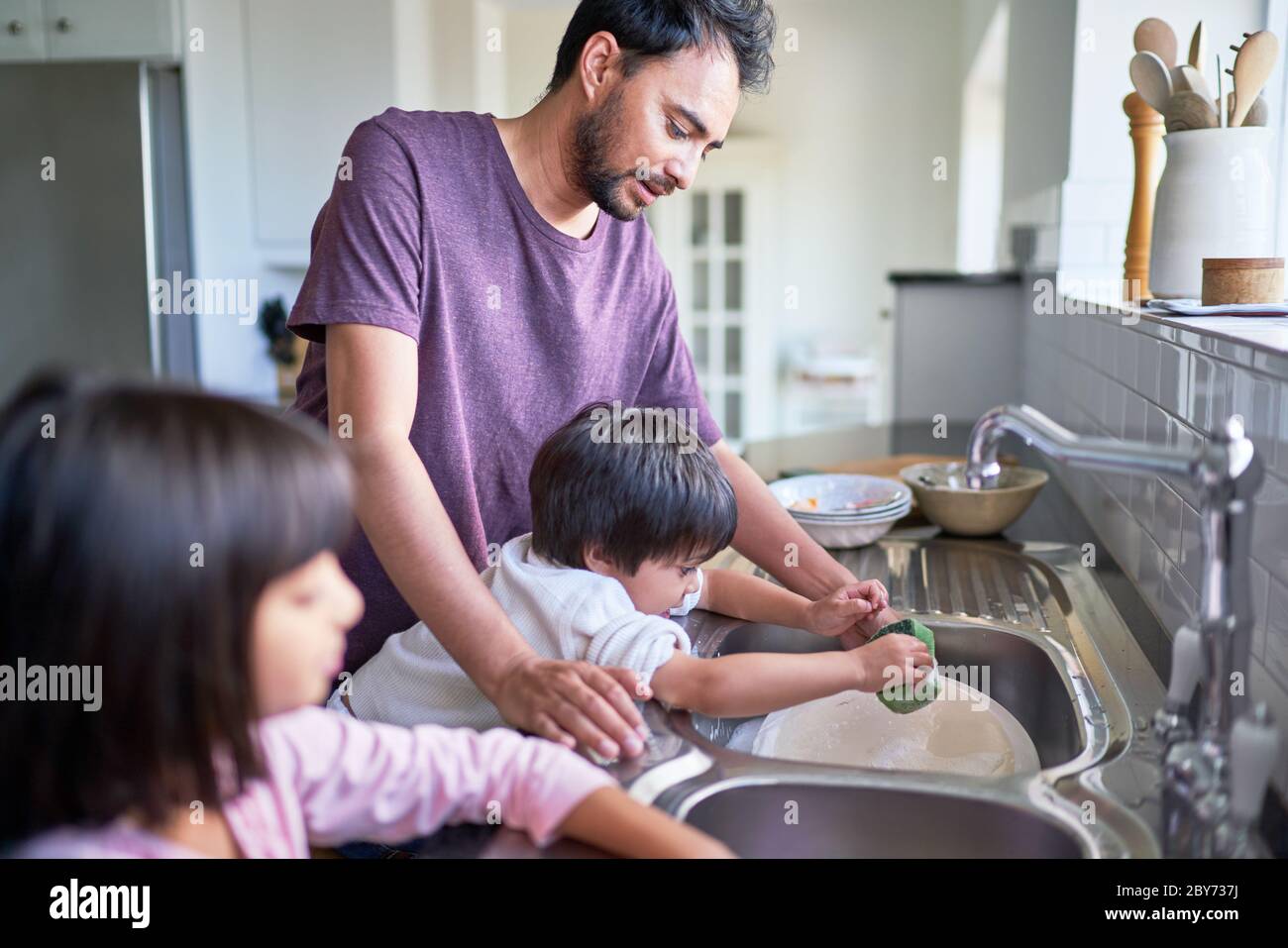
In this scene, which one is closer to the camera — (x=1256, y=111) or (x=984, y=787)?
(x=984, y=787)

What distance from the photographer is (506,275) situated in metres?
1.28

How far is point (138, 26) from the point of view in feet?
11.5

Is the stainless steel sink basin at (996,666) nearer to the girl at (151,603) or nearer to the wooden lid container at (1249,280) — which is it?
the wooden lid container at (1249,280)

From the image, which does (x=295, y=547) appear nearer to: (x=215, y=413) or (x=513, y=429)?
(x=215, y=413)

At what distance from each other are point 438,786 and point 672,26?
84 centimetres

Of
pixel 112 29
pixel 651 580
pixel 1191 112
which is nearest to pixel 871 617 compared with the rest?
pixel 651 580

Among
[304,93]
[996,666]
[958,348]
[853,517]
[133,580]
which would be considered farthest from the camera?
[304,93]

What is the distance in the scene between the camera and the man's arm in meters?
0.86

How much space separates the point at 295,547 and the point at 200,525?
1.9 inches

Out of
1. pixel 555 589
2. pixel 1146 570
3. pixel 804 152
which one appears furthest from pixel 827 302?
pixel 555 589

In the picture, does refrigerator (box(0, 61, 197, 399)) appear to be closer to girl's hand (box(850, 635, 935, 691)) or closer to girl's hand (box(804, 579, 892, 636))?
girl's hand (box(804, 579, 892, 636))

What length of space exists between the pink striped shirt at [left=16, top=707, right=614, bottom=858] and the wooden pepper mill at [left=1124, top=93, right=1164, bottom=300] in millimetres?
1343

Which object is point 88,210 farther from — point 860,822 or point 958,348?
point 860,822

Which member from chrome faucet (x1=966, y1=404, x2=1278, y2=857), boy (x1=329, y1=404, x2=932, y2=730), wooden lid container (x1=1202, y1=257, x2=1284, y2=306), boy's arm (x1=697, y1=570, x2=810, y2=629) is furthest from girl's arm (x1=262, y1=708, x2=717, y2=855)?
wooden lid container (x1=1202, y1=257, x2=1284, y2=306)
